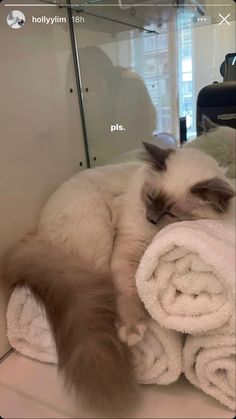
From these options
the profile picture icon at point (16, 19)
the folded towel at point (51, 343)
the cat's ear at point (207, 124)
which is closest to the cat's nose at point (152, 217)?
the folded towel at point (51, 343)

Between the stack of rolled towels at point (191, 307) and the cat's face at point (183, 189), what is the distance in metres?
0.09

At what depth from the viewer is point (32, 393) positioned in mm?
779

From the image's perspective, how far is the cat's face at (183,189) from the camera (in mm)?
827

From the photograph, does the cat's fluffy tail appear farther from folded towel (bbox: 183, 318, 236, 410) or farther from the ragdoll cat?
folded towel (bbox: 183, 318, 236, 410)

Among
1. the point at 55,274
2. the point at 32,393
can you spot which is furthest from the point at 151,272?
the point at 32,393

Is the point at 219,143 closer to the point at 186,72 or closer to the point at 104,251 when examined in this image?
the point at 186,72

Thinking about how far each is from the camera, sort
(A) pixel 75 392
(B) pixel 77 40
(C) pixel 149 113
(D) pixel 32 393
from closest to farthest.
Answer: (A) pixel 75 392
(D) pixel 32 393
(B) pixel 77 40
(C) pixel 149 113

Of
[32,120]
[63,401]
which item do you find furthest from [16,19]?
[63,401]

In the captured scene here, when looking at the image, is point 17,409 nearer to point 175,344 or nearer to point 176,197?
point 175,344

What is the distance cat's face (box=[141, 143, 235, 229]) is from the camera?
827 millimetres

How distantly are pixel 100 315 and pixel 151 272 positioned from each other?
132 mm

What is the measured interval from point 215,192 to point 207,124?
532 mm

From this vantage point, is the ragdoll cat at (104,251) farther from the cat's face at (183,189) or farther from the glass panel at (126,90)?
the glass panel at (126,90)

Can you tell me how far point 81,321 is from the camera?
687 mm
